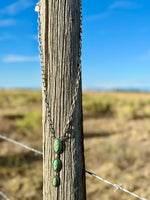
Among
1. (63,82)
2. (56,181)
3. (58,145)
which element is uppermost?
(63,82)

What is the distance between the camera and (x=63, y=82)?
1363mm

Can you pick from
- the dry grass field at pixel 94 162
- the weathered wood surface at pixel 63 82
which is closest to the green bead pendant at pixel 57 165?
the weathered wood surface at pixel 63 82

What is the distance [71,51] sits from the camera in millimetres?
1350

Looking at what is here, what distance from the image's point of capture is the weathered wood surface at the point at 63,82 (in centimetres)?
135

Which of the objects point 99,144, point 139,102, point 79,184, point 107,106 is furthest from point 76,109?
point 139,102

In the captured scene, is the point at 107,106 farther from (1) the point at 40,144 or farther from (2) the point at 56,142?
(2) the point at 56,142

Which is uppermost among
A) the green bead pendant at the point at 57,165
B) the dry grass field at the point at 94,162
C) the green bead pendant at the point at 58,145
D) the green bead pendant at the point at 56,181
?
the green bead pendant at the point at 58,145

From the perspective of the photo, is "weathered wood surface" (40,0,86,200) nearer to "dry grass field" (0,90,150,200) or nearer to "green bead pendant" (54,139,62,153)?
"green bead pendant" (54,139,62,153)

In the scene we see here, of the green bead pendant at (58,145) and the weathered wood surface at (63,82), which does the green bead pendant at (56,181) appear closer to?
the weathered wood surface at (63,82)

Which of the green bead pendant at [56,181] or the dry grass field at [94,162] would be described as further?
the dry grass field at [94,162]

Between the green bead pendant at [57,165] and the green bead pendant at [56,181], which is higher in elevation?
the green bead pendant at [57,165]

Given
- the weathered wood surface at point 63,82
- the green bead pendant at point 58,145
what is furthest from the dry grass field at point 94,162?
the green bead pendant at point 58,145

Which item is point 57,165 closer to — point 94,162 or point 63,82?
point 63,82

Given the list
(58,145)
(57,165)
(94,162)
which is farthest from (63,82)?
(94,162)
